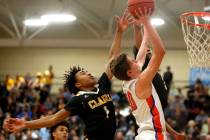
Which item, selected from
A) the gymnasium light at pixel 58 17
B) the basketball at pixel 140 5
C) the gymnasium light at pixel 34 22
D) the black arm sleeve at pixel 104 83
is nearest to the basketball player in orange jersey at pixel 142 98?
the basketball at pixel 140 5

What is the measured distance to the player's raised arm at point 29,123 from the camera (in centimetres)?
483

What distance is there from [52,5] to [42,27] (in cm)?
207

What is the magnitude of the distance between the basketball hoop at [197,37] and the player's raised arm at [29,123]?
187 cm

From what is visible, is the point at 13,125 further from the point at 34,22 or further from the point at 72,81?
the point at 34,22

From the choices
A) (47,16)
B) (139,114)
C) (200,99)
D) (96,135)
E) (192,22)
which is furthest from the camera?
(47,16)

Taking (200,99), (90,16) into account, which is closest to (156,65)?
(200,99)

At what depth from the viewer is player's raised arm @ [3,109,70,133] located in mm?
4828

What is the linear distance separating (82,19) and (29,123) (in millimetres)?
15113

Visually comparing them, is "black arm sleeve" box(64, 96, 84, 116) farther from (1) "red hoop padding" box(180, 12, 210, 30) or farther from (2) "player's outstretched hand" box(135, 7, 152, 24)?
(1) "red hoop padding" box(180, 12, 210, 30)

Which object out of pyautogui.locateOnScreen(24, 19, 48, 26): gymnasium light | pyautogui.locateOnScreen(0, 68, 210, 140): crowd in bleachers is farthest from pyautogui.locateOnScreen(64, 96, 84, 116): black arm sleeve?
pyautogui.locateOnScreen(24, 19, 48, 26): gymnasium light

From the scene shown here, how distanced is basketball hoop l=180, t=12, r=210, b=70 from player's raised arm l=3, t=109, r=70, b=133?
1.87 m

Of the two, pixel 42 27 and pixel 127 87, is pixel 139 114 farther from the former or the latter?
pixel 42 27

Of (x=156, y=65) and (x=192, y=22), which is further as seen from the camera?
(x=192, y=22)

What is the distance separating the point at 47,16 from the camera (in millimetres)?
18016
